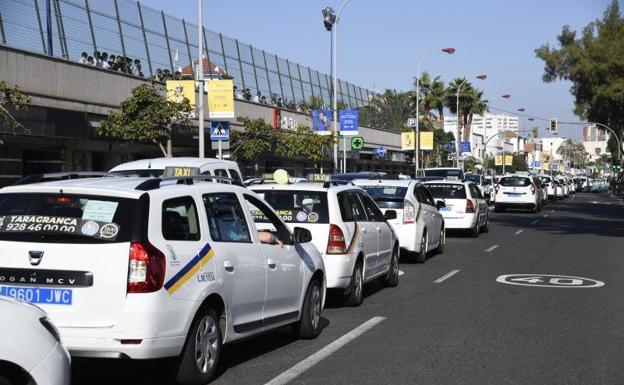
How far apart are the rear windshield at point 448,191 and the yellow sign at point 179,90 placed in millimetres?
8135

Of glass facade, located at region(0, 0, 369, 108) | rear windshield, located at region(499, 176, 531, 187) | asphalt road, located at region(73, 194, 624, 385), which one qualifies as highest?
glass facade, located at region(0, 0, 369, 108)

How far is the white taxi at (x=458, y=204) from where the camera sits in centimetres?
2231

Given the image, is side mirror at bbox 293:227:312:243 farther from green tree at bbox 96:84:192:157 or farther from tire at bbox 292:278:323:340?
green tree at bbox 96:84:192:157

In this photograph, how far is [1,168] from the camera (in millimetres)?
23297

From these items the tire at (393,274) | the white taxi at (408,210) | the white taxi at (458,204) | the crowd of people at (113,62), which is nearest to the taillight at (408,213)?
the white taxi at (408,210)

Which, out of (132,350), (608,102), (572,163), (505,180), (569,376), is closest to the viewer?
(132,350)

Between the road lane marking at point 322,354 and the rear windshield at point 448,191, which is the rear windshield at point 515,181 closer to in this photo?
the rear windshield at point 448,191

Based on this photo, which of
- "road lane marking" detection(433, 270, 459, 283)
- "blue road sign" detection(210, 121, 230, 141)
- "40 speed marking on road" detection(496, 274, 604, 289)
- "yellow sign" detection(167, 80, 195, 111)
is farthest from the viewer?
"yellow sign" detection(167, 80, 195, 111)

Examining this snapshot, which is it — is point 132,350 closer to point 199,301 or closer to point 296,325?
point 199,301

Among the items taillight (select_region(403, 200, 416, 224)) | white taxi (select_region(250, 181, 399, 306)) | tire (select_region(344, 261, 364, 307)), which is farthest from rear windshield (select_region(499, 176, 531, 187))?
tire (select_region(344, 261, 364, 307))

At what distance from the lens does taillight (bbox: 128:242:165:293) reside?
18.4 ft

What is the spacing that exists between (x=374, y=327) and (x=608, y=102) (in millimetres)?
39668

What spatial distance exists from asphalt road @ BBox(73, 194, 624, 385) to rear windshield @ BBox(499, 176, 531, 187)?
76.4 ft


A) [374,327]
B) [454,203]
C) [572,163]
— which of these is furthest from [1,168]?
[572,163]
